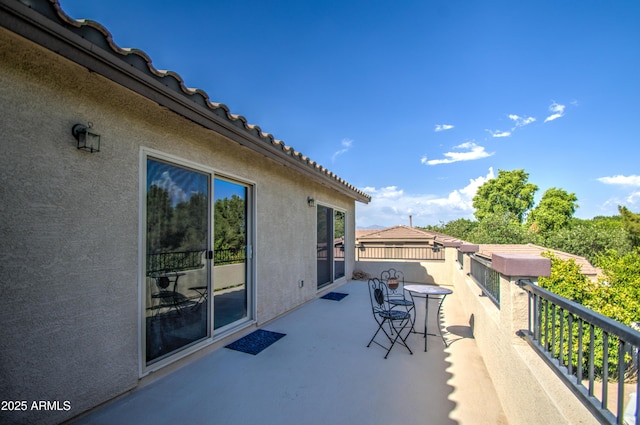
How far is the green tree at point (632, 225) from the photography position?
57.4 ft

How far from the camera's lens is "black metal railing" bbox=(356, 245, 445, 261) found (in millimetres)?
12000

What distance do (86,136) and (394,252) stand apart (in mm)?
12216

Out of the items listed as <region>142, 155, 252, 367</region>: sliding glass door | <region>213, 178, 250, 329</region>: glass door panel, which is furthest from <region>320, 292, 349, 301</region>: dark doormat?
<region>142, 155, 252, 367</region>: sliding glass door

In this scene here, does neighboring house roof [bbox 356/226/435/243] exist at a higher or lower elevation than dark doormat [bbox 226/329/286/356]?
higher

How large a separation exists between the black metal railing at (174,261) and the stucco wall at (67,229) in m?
0.24

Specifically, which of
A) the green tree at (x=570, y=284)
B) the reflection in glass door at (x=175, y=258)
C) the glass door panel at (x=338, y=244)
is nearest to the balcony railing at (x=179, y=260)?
the reflection in glass door at (x=175, y=258)

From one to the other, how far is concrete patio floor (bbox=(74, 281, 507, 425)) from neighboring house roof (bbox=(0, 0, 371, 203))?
3.04 metres

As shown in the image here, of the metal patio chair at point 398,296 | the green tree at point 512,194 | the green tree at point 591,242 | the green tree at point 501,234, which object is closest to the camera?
the metal patio chair at point 398,296

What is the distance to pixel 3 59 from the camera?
84.1 inches

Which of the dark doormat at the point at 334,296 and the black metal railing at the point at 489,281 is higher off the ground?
the black metal railing at the point at 489,281

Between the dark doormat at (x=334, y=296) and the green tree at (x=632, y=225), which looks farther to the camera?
the green tree at (x=632, y=225)

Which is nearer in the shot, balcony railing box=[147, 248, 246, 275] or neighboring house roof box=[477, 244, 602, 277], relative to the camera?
balcony railing box=[147, 248, 246, 275]

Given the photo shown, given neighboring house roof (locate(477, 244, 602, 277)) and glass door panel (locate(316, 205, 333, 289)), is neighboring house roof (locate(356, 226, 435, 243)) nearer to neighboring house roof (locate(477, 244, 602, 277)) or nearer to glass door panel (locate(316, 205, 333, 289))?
neighboring house roof (locate(477, 244, 602, 277))

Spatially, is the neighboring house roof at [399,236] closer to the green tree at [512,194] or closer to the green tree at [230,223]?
the green tree at [230,223]
